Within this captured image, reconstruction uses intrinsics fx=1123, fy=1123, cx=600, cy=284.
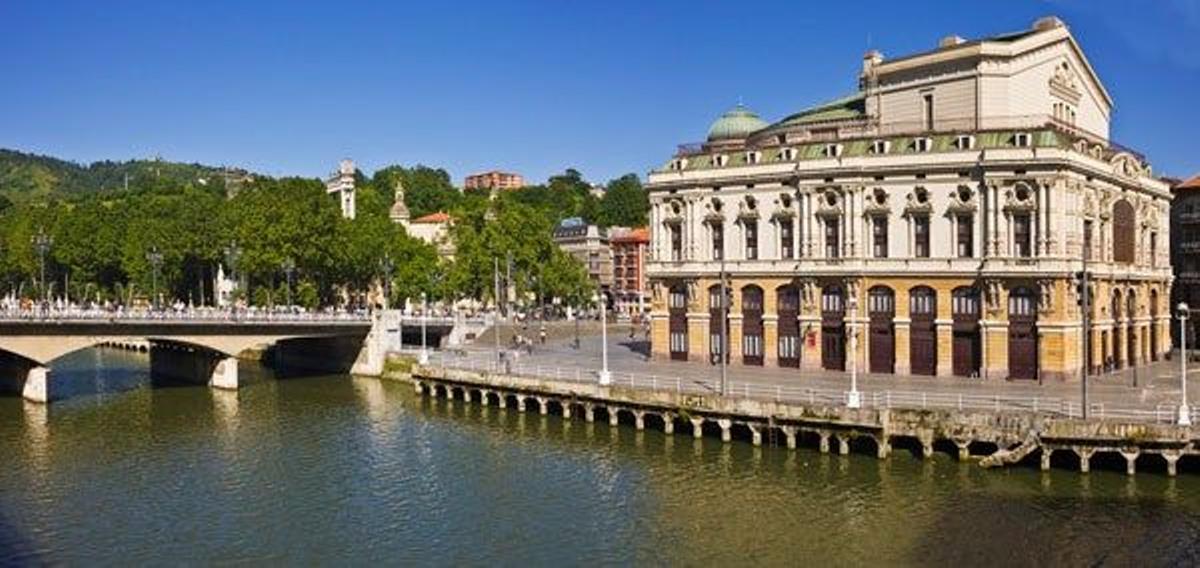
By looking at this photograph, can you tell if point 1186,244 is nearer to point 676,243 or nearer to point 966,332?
point 966,332

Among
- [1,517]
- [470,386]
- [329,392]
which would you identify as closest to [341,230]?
[329,392]

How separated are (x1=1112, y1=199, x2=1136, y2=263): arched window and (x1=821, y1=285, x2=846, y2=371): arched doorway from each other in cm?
1896

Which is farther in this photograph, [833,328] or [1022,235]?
[833,328]

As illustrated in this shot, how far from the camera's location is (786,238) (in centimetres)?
7881

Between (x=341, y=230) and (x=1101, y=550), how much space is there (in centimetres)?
10146

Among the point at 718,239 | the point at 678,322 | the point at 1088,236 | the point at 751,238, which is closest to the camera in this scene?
the point at 1088,236

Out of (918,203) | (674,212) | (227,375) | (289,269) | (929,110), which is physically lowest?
(227,375)

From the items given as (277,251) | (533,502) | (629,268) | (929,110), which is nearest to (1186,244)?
(929,110)

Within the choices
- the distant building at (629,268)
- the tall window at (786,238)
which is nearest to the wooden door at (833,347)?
the tall window at (786,238)

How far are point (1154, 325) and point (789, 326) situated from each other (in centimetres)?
2914

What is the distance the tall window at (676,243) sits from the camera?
85750mm

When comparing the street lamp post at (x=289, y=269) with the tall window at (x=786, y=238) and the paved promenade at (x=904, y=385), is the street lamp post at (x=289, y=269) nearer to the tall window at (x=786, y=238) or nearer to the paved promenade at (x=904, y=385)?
the paved promenade at (x=904, y=385)

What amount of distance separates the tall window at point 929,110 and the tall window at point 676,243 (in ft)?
64.6

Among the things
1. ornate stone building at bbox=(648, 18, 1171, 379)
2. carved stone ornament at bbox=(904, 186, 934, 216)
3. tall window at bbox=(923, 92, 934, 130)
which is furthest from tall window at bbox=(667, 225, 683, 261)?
tall window at bbox=(923, 92, 934, 130)
